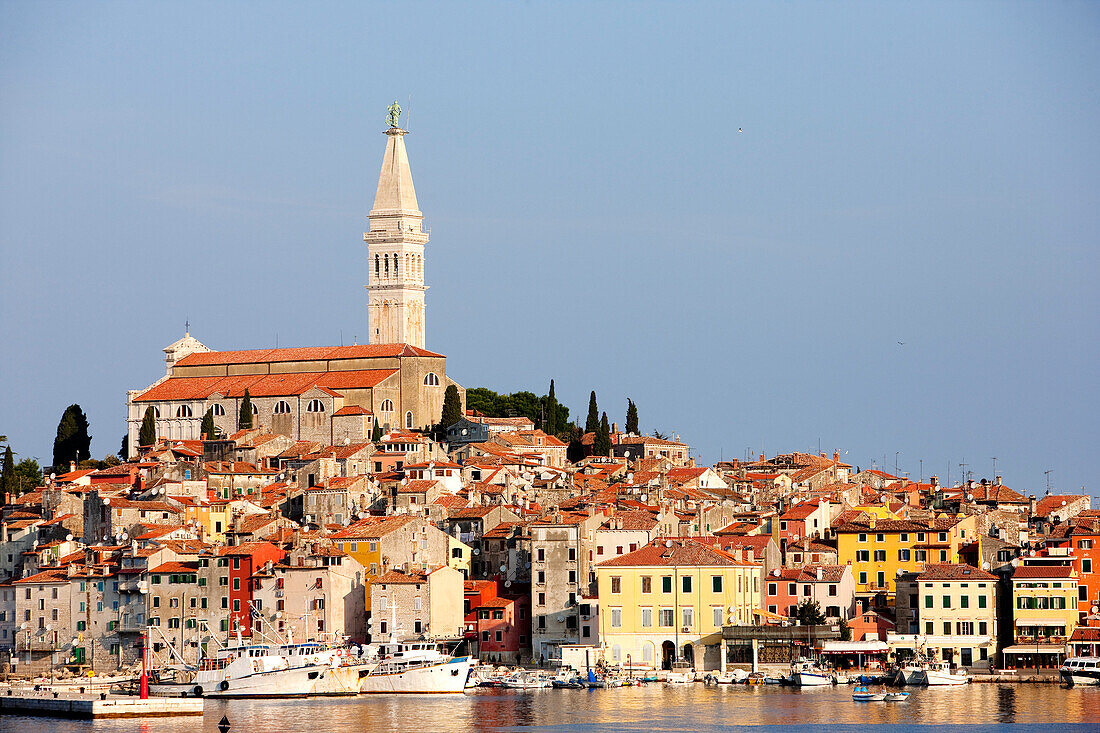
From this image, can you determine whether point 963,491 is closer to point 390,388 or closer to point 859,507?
point 859,507

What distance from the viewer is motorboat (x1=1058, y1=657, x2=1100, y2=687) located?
66625 millimetres

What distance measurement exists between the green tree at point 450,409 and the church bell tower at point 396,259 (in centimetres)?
1849

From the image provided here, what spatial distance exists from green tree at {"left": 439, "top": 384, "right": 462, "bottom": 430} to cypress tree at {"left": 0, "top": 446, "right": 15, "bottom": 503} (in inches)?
827

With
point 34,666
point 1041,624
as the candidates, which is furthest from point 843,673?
point 34,666

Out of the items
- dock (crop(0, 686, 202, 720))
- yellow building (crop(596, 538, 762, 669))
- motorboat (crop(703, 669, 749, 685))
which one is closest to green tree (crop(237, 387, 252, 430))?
yellow building (crop(596, 538, 762, 669))

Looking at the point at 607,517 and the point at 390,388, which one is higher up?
the point at 390,388

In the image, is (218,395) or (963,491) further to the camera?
(218,395)

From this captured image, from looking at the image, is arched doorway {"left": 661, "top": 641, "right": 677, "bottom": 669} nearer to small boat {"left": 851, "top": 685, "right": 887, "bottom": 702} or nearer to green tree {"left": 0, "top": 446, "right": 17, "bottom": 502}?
small boat {"left": 851, "top": 685, "right": 887, "bottom": 702}

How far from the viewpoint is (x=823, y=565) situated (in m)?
75.6

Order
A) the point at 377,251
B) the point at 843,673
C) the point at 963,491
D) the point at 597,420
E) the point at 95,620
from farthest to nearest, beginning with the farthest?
the point at 377,251
the point at 597,420
the point at 963,491
the point at 95,620
the point at 843,673

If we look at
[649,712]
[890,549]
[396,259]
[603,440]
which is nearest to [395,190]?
[396,259]

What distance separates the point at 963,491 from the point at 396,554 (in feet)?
90.2

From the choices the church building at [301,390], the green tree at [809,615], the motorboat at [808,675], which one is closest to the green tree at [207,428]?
the church building at [301,390]

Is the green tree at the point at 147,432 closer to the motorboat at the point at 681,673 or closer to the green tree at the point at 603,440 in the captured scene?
the green tree at the point at 603,440
